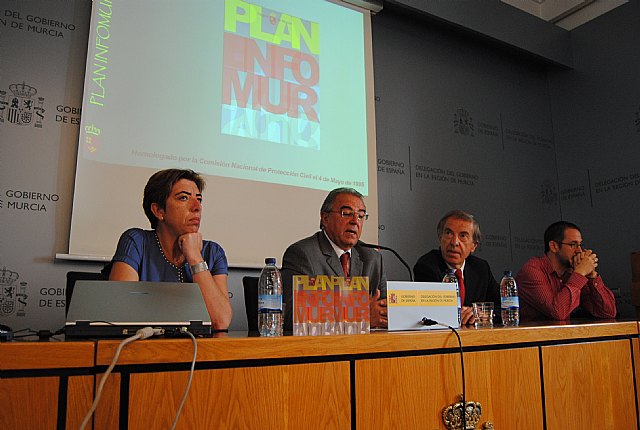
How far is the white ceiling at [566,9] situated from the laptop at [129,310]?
12.4ft

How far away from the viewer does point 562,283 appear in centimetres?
269

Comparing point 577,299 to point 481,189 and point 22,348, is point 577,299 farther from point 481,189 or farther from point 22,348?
point 22,348

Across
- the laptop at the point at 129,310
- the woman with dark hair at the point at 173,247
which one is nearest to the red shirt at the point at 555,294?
the woman with dark hair at the point at 173,247

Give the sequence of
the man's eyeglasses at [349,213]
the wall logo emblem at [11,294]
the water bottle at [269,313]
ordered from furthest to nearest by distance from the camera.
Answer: the wall logo emblem at [11,294]
the man's eyeglasses at [349,213]
the water bottle at [269,313]

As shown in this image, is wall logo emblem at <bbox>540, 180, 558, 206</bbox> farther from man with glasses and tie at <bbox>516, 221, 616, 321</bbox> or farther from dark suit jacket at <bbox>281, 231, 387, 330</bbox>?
dark suit jacket at <bbox>281, 231, 387, 330</bbox>

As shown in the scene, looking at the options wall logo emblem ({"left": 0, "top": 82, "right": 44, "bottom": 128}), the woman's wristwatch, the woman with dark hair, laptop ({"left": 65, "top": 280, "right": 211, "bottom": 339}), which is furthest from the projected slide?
laptop ({"left": 65, "top": 280, "right": 211, "bottom": 339})

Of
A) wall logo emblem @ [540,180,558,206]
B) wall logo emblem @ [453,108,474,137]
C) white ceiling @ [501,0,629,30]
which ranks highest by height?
white ceiling @ [501,0,629,30]

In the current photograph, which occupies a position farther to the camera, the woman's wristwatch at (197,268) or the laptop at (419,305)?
the woman's wristwatch at (197,268)

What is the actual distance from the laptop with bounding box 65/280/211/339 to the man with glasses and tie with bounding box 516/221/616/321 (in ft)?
5.76

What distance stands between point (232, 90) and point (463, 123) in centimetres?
171

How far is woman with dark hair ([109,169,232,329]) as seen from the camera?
1.72 meters

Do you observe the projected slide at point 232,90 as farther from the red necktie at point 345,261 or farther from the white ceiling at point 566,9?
the white ceiling at point 566,9

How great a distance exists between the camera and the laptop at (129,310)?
104 cm

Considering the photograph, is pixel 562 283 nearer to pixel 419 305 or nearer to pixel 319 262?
pixel 319 262
